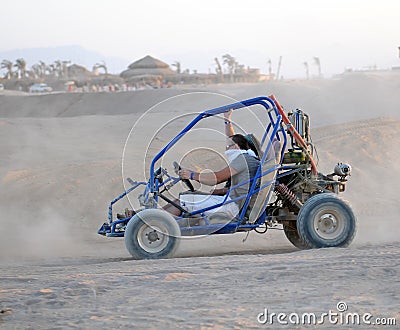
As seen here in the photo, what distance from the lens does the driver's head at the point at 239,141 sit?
9.12m

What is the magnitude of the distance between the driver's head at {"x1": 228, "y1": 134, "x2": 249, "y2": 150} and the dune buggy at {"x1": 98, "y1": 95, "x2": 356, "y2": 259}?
2.8 inches

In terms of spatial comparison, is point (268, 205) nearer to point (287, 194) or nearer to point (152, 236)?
point (287, 194)

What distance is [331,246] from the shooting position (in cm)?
914

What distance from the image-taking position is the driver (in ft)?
29.2

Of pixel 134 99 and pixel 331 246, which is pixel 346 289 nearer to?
pixel 331 246

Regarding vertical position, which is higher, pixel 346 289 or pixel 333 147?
pixel 333 147

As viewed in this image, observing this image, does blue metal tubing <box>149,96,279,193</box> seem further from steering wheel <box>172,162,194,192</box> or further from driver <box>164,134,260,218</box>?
driver <box>164,134,260,218</box>

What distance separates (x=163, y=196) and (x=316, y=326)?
413 centimetres

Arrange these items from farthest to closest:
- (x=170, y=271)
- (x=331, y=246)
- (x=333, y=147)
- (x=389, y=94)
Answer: (x=389, y=94), (x=333, y=147), (x=331, y=246), (x=170, y=271)

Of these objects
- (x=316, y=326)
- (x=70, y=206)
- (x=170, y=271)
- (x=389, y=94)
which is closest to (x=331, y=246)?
(x=170, y=271)

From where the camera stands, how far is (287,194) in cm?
930

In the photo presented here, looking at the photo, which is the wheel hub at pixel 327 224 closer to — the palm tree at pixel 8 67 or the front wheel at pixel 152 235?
the front wheel at pixel 152 235

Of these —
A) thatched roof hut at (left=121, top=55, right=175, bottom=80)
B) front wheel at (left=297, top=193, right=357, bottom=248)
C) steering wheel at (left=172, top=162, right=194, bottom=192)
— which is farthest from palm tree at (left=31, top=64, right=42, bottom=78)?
front wheel at (left=297, top=193, right=357, bottom=248)

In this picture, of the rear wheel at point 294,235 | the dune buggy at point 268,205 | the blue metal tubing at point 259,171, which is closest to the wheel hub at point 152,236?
the dune buggy at point 268,205
